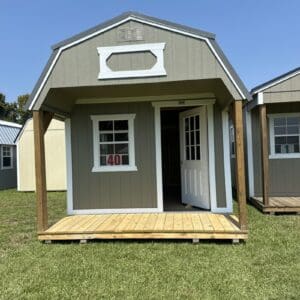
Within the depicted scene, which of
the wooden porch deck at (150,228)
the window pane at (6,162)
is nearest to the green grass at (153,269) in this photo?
the wooden porch deck at (150,228)

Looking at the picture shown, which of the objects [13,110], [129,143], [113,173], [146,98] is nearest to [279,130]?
[146,98]

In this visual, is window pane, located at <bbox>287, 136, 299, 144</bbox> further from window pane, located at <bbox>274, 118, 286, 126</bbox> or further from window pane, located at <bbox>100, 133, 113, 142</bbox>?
window pane, located at <bbox>100, 133, 113, 142</bbox>

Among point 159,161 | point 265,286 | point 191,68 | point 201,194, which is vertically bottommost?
point 265,286

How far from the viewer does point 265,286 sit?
3.94 metres

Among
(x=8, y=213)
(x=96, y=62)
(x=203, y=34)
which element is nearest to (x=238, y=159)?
(x=203, y=34)

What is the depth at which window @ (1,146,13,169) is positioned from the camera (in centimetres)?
1725

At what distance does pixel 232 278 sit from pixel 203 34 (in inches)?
135

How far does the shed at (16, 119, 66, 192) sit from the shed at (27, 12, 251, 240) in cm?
724

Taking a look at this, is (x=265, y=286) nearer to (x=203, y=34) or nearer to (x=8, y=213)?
(x=203, y=34)

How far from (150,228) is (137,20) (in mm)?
3199

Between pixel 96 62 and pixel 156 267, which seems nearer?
pixel 156 267

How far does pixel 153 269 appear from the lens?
4.50 m

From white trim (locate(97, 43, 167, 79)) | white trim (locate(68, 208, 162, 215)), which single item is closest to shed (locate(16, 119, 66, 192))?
white trim (locate(68, 208, 162, 215))

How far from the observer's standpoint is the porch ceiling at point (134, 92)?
632 centimetres
